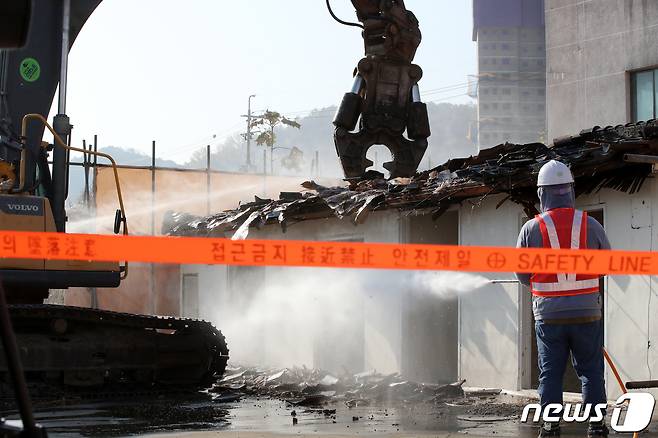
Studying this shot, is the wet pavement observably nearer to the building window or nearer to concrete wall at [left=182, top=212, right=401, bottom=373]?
concrete wall at [left=182, top=212, right=401, bottom=373]

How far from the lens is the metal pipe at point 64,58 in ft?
34.5

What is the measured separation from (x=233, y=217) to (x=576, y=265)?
13386 millimetres

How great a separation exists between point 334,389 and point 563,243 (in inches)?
295

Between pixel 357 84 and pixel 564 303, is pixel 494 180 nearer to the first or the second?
pixel 357 84

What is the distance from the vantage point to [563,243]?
23.1 feet

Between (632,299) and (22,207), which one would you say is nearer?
(22,207)

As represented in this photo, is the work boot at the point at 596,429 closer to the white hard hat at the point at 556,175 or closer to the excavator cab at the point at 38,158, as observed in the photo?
the white hard hat at the point at 556,175

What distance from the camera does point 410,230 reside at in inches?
638

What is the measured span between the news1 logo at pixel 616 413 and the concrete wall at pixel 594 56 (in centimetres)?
1615

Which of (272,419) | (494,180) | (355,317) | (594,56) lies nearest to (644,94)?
(594,56)

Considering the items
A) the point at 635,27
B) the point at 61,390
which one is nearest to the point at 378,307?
the point at 61,390

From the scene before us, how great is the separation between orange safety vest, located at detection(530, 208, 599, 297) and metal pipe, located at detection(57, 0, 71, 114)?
5447 millimetres

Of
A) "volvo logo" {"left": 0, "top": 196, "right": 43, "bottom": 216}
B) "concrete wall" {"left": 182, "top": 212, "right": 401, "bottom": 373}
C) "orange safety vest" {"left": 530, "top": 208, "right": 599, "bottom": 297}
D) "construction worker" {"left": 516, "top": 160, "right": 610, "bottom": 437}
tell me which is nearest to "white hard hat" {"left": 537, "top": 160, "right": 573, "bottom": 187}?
"construction worker" {"left": 516, "top": 160, "right": 610, "bottom": 437}

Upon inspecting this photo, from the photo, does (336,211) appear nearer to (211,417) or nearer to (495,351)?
(495,351)
